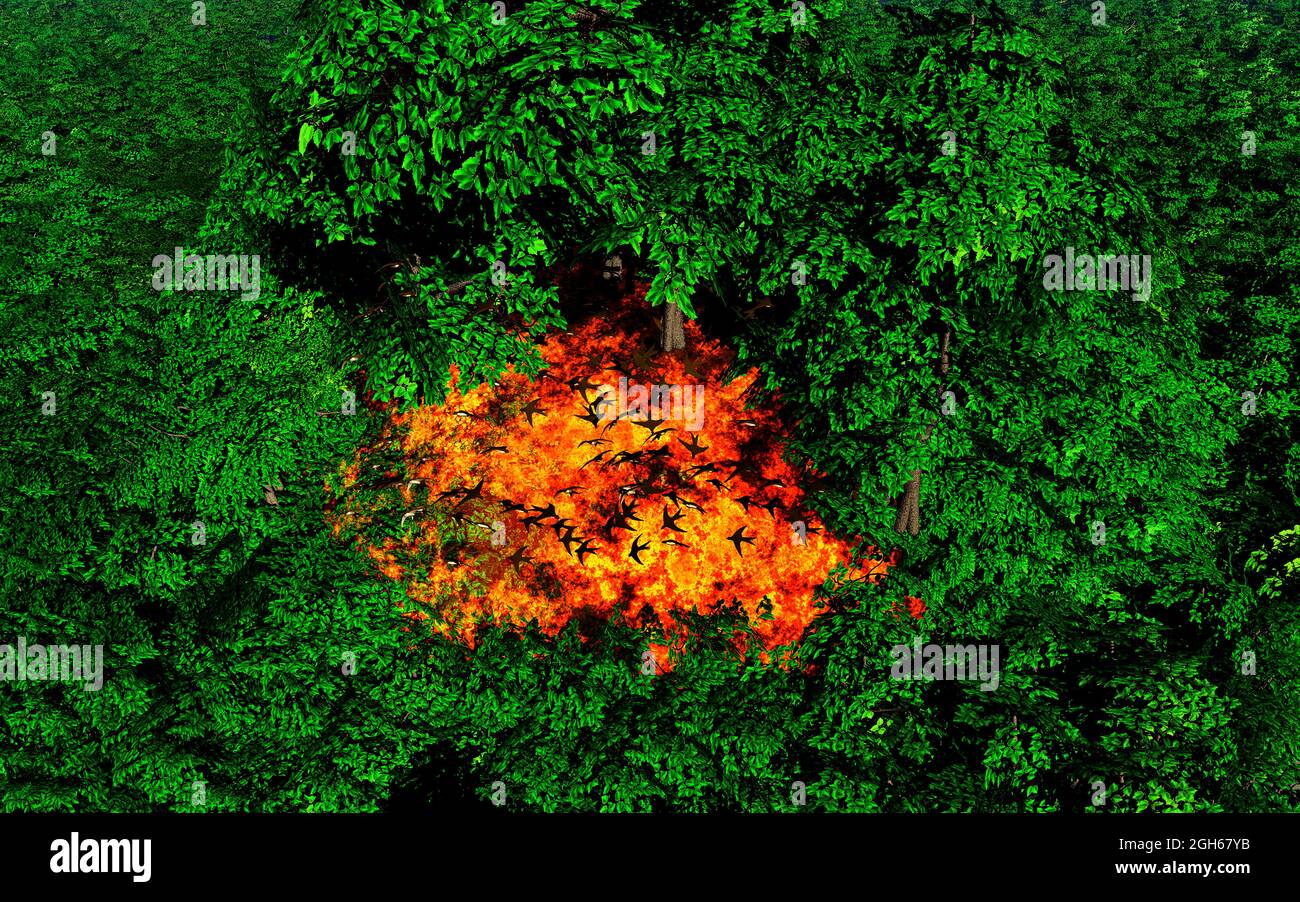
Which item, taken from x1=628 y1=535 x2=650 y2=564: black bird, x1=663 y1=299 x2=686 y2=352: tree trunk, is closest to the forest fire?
x1=628 y1=535 x2=650 y2=564: black bird

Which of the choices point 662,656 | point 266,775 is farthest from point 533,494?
point 266,775

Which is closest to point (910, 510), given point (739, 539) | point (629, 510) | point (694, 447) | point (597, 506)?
point (739, 539)

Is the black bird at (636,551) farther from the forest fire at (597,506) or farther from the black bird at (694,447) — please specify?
the black bird at (694,447)

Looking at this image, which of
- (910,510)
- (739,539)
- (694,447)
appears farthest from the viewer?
(694,447)

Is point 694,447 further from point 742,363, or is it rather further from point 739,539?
point 742,363

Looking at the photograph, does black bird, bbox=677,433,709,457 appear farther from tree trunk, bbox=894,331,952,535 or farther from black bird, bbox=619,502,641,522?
tree trunk, bbox=894,331,952,535

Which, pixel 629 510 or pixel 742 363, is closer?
pixel 742 363

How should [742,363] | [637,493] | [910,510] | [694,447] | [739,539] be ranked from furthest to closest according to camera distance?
[694,447], [637,493], [739,539], [910,510], [742,363]

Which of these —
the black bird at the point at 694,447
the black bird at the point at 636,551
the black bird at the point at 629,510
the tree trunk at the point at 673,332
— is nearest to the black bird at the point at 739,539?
the black bird at the point at 636,551
